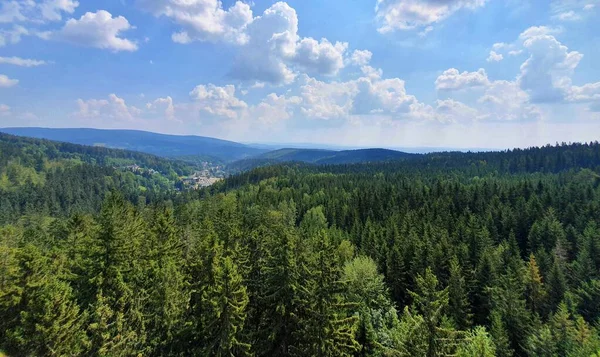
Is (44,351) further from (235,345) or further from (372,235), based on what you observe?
(372,235)

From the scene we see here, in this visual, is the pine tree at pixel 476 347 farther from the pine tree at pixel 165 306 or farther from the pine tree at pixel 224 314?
the pine tree at pixel 165 306

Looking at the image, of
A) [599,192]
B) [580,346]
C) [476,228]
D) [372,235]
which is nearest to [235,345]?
[580,346]

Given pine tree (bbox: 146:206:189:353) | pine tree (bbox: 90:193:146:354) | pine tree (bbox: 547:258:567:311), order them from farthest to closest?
1. pine tree (bbox: 547:258:567:311)
2. pine tree (bbox: 146:206:189:353)
3. pine tree (bbox: 90:193:146:354)

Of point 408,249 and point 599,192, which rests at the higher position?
point 599,192

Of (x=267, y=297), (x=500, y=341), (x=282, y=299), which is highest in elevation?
(x=267, y=297)

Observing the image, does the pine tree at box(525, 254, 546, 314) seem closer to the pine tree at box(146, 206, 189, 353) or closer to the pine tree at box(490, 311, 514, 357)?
the pine tree at box(490, 311, 514, 357)

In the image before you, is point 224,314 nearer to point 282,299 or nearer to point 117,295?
point 282,299

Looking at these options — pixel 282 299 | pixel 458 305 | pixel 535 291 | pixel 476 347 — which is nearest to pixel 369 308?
pixel 458 305

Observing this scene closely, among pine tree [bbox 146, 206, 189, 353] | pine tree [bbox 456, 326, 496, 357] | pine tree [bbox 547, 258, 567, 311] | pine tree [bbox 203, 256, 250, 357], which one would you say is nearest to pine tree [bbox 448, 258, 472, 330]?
pine tree [bbox 456, 326, 496, 357]

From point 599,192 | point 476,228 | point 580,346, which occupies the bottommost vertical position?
point 580,346

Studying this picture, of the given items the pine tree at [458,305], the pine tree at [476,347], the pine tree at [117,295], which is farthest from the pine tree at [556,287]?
the pine tree at [117,295]

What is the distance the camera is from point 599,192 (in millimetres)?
93250

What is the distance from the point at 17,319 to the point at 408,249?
166ft

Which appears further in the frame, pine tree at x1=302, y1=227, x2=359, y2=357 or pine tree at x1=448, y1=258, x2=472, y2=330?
pine tree at x1=448, y1=258, x2=472, y2=330
